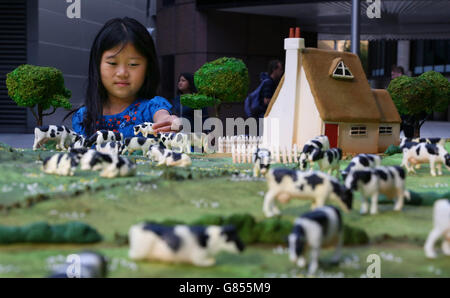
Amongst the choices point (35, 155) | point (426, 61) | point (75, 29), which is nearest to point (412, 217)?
point (35, 155)

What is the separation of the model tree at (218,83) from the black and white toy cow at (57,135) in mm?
5968

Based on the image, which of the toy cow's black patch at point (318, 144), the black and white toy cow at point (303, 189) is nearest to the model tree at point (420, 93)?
the toy cow's black patch at point (318, 144)

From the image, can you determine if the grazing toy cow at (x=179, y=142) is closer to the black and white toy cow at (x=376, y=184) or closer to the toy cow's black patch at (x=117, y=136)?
the toy cow's black patch at (x=117, y=136)

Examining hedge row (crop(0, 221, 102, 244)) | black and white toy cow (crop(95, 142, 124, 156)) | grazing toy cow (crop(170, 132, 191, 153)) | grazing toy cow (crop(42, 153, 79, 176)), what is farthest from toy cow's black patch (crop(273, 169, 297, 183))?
grazing toy cow (crop(170, 132, 191, 153))

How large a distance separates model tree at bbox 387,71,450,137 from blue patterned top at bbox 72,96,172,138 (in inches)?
350

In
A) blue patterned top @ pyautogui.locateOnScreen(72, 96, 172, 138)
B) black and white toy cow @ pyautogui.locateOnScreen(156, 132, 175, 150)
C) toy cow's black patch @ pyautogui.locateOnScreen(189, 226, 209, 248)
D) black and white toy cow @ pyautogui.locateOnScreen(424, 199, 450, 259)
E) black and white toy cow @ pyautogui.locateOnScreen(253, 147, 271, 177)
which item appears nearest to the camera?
toy cow's black patch @ pyautogui.locateOnScreen(189, 226, 209, 248)

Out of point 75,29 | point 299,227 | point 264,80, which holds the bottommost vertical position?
point 299,227

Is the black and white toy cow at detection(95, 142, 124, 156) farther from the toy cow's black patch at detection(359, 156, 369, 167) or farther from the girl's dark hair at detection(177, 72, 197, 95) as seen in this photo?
the girl's dark hair at detection(177, 72, 197, 95)

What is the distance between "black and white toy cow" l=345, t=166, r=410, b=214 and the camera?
196 inches

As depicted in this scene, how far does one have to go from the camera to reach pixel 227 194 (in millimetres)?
5152

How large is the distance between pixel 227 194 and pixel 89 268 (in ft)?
6.52

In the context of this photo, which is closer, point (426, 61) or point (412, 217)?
point (412, 217)

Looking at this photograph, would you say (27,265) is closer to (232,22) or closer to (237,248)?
(237,248)

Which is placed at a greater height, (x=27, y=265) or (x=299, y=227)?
(x=299, y=227)
